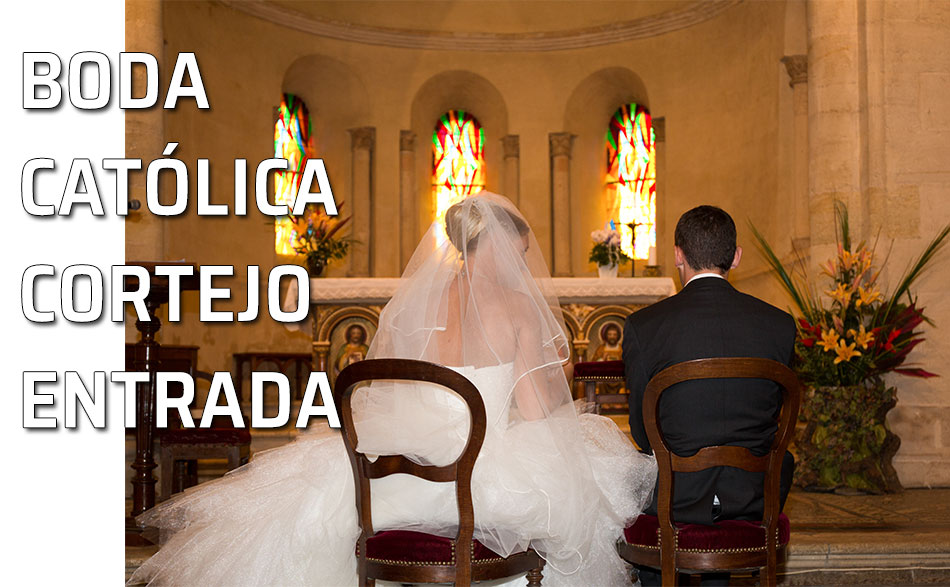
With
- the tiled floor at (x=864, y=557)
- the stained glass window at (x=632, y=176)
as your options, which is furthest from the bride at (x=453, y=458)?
the stained glass window at (x=632, y=176)

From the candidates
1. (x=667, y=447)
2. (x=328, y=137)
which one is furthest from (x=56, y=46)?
(x=328, y=137)

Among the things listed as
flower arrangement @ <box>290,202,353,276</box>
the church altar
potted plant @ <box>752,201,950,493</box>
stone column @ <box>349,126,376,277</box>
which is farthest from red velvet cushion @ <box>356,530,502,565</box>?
stone column @ <box>349,126,376,277</box>

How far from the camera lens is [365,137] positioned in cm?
1155

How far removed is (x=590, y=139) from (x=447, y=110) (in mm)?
1909

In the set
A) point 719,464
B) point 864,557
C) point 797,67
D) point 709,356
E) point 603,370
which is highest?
point 797,67

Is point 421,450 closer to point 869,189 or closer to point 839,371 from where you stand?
point 839,371

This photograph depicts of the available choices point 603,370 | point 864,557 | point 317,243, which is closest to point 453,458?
point 603,370

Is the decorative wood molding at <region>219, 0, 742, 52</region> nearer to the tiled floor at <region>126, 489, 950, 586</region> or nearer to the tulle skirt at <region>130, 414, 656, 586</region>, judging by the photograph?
the tiled floor at <region>126, 489, 950, 586</region>

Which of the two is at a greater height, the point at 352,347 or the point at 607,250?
the point at 607,250

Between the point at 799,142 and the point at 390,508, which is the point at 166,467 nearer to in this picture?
the point at 390,508

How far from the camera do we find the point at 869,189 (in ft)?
20.1

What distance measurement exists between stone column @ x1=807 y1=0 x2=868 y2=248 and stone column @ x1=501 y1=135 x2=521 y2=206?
5805 millimetres

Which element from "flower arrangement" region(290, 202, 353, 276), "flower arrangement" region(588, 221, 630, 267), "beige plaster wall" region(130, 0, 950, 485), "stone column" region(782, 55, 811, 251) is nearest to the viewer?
"flower arrangement" region(588, 221, 630, 267)

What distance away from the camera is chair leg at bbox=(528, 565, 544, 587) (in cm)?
287
